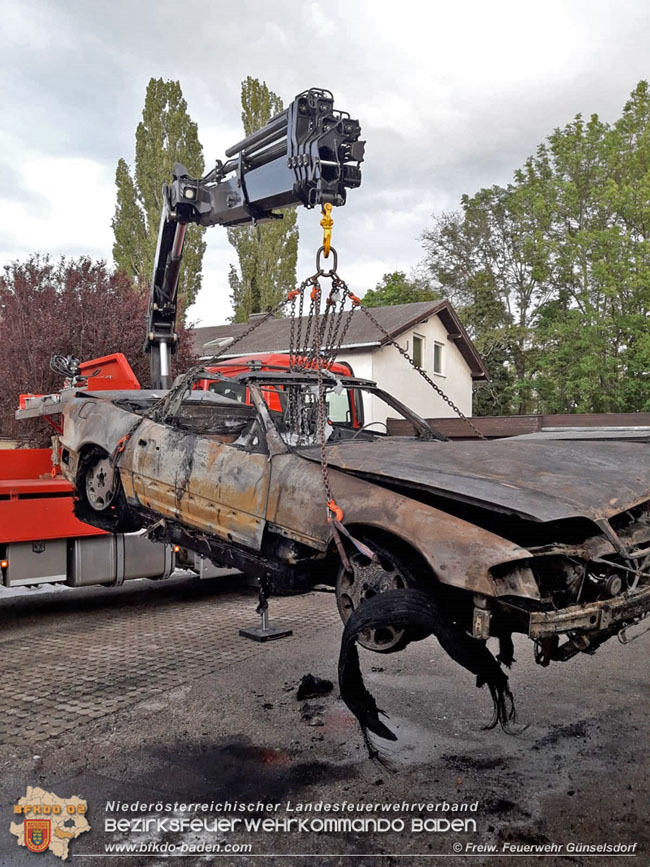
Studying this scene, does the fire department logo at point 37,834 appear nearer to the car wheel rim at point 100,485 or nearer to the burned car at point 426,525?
the burned car at point 426,525

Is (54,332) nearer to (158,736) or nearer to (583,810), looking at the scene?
(158,736)

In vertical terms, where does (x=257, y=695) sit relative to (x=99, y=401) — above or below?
below

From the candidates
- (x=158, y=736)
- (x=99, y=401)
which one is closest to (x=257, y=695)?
(x=158, y=736)

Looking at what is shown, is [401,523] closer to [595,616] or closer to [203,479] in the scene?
[595,616]

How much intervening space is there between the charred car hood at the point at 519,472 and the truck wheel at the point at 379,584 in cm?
41

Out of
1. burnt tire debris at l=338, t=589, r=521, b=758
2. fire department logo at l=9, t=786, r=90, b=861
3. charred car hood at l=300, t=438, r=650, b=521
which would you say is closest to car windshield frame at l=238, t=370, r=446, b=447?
charred car hood at l=300, t=438, r=650, b=521

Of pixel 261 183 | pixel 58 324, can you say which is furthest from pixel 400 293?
pixel 261 183

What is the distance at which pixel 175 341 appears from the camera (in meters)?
8.09

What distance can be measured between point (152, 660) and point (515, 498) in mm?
3958

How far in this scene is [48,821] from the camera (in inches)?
140

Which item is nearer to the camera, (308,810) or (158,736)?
(308,810)

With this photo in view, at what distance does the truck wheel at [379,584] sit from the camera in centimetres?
373

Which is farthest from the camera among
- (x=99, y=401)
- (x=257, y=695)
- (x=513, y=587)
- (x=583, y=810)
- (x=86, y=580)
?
(x=86, y=580)

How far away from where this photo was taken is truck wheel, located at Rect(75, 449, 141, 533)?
5816 millimetres
